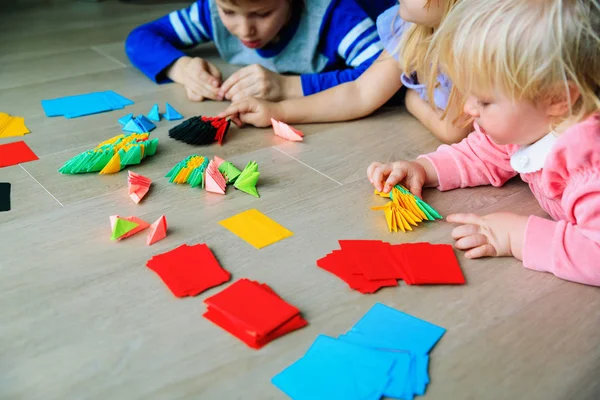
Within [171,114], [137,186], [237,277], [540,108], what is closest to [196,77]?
[171,114]

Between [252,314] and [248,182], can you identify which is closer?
[252,314]

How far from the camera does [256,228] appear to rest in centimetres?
93

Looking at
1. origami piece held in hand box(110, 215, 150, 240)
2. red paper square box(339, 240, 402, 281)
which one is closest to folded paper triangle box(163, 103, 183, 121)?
origami piece held in hand box(110, 215, 150, 240)

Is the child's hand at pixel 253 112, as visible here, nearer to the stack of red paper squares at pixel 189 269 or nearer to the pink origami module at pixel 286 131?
the pink origami module at pixel 286 131

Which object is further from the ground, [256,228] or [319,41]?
[319,41]

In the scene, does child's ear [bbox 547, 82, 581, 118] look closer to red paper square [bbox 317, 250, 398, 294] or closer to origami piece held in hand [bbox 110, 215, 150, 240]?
red paper square [bbox 317, 250, 398, 294]

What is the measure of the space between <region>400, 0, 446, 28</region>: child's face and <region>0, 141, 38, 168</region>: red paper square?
0.70 metres

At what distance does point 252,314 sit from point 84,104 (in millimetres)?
858

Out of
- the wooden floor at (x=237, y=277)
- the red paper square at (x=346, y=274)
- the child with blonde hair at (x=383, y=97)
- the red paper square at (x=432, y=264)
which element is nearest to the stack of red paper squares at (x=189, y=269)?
the wooden floor at (x=237, y=277)

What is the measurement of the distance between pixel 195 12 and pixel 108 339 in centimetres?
108

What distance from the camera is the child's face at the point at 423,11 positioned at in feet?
3.34

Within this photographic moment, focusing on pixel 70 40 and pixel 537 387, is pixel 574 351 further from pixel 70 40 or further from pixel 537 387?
pixel 70 40

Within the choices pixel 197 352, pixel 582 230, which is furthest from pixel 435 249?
pixel 197 352

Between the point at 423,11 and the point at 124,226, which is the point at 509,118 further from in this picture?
the point at 124,226
